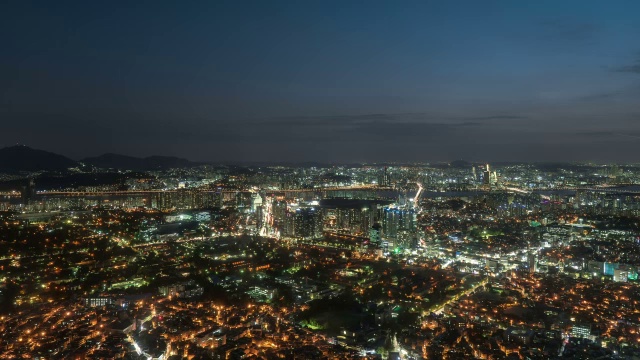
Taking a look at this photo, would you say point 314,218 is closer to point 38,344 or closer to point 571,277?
point 571,277

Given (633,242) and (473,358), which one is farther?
(633,242)

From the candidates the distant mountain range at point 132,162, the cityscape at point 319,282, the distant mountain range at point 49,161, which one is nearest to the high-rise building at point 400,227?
the cityscape at point 319,282

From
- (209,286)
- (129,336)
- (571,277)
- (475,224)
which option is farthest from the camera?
(475,224)

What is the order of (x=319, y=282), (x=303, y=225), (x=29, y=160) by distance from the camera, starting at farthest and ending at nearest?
(x=29, y=160)
(x=303, y=225)
(x=319, y=282)

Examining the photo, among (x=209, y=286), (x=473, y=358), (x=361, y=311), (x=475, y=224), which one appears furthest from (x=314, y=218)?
(x=473, y=358)

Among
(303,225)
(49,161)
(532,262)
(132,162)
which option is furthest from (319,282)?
(132,162)

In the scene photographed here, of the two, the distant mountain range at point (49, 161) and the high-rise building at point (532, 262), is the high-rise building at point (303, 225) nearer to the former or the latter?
the high-rise building at point (532, 262)

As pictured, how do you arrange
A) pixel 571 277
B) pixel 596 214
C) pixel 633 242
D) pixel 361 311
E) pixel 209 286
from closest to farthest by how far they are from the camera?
pixel 361 311 → pixel 209 286 → pixel 571 277 → pixel 633 242 → pixel 596 214

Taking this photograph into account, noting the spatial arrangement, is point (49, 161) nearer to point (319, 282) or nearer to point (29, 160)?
point (29, 160)
